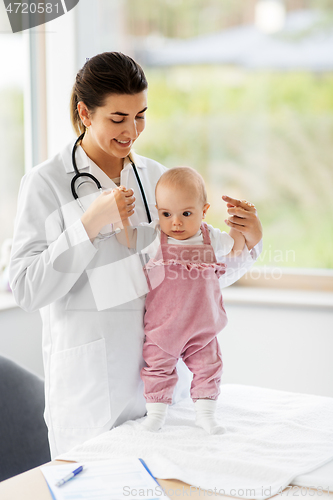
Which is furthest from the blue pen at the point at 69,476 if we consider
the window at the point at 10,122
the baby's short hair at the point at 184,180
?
the window at the point at 10,122

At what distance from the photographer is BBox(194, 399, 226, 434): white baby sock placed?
4.06 ft

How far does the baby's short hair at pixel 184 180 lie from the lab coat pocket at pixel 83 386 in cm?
45

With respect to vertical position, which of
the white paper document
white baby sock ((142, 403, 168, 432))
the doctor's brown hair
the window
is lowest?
white baby sock ((142, 403, 168, 432))

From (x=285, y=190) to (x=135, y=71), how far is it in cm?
156

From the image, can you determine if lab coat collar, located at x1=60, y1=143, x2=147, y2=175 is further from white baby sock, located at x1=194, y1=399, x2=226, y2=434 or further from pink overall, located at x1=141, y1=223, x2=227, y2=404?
white baby sock, located at x1=194, y1=399, x2=226, y2=434

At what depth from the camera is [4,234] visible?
8.93ft

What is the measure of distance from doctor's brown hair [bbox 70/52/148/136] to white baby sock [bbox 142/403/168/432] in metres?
0.79

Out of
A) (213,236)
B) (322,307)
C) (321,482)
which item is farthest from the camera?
(322,307)

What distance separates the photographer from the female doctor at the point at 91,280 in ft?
4.19

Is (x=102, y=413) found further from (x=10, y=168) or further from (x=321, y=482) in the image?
(x=10, y=168)

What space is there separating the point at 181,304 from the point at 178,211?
24 cm

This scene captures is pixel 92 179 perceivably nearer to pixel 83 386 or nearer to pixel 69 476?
pixel 83 386

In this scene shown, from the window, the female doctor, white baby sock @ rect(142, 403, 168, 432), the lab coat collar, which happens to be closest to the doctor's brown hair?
the female doctor

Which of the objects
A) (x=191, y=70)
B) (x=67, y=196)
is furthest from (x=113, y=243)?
(x=191, y=70)
